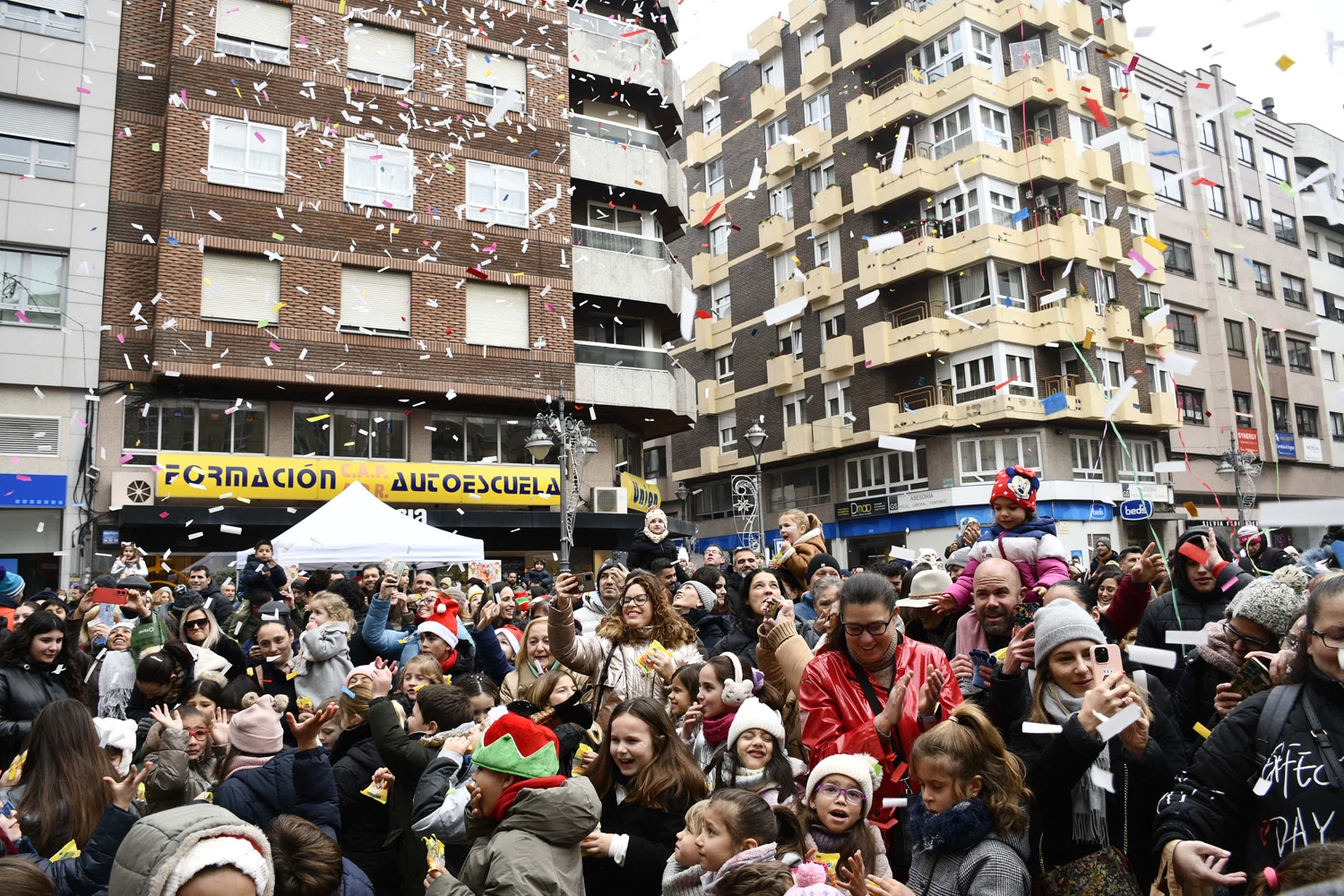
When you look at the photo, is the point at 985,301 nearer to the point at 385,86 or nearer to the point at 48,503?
the point at 385,86

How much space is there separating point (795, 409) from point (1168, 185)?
17.2 m

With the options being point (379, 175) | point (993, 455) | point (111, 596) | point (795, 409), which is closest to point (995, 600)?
point (111, 596)

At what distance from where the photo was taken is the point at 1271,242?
132ft

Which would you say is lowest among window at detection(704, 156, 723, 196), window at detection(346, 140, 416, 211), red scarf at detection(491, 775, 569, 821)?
red scarf at detection(491, 775, 569, 821)

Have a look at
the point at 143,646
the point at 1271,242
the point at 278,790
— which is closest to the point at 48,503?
the point at 143,646

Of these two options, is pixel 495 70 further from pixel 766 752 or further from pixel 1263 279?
pixel 1263 279

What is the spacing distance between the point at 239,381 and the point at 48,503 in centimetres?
425

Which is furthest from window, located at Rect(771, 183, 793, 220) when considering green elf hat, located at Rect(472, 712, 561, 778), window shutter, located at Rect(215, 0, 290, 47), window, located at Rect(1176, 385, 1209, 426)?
green elf hat, located at Rect(472, 712, 561, 778)

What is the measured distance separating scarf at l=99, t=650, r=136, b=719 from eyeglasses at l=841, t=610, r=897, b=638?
5.53 metres

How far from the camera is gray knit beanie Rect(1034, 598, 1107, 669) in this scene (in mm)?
3312

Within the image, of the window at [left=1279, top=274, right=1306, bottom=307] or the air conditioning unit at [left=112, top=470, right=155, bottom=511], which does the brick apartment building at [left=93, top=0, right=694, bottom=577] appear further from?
the window at [left=1279, top=274, right=1306, bottom=307]

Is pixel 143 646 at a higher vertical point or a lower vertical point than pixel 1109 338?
lower

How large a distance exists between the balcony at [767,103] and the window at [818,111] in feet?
5.02

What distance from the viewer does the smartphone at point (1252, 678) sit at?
3.62 meters
